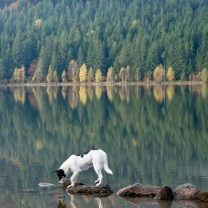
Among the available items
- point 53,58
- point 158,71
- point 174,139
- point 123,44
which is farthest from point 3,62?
point 174,139

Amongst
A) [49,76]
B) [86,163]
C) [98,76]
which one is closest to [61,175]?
[86,163]

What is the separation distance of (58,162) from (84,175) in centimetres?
335

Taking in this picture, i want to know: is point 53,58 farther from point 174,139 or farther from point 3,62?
point 174,139

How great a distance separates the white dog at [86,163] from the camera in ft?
58.9

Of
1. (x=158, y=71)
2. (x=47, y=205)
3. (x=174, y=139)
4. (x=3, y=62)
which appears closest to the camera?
(x=47, y=205)

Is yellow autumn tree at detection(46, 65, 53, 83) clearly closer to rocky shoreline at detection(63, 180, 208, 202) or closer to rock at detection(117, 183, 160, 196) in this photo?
rocky shoreline at detection(63, 180, 208, 202)

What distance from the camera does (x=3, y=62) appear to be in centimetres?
17600

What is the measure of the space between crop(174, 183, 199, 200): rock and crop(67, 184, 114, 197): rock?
2.03m

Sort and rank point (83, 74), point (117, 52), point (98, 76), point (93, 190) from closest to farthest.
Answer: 1. point (93, 190)
2. point (98, 76)
3. point (83, 74)
4. point (117, 52)

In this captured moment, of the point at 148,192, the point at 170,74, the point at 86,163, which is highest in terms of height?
the point at 170,74

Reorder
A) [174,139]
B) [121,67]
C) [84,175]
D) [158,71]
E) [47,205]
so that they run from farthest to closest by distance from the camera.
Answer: [121,67]
[158,71]
[174,139]
[84,175]
[47,205]

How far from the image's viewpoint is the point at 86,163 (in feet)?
60.3

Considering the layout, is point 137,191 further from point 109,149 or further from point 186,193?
point 109,149

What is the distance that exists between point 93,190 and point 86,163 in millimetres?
884
